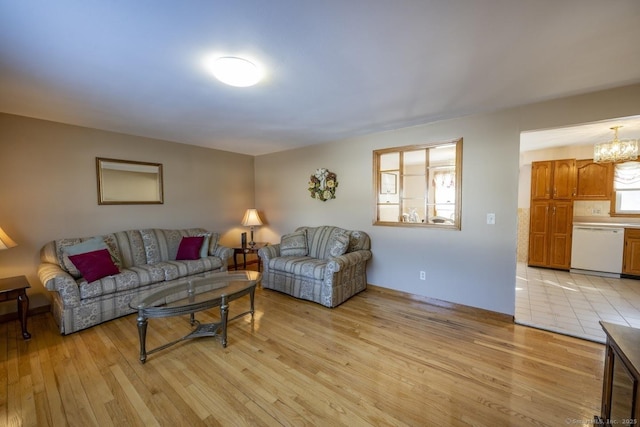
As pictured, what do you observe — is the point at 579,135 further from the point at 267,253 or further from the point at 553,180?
the point at 267,253

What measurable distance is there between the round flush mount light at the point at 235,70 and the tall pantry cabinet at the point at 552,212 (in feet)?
18.6

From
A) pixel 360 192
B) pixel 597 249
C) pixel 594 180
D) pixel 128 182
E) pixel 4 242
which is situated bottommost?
pixel 597 249

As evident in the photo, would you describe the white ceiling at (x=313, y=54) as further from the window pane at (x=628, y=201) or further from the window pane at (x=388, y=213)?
the window pane at (x=628, y=201)

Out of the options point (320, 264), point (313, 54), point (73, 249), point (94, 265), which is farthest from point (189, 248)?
point (313, 54)

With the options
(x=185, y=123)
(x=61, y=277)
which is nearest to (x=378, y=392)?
(x=61, y=277)

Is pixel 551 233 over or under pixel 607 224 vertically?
under

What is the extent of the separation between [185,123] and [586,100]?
167 inches

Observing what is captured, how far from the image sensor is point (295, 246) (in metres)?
3.94

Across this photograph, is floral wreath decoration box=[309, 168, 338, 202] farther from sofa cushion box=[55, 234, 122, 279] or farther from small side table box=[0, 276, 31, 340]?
small side table box=[0, 276, 31, 340]

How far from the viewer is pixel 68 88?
228 cm

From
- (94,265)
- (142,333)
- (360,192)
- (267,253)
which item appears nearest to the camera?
(142,333)

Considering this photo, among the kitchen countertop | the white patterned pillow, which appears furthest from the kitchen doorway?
the white patterned pillow

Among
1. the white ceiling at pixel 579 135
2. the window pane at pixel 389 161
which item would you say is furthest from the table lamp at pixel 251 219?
the white ceiling at pixel 579 135

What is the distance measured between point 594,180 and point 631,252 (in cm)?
133
